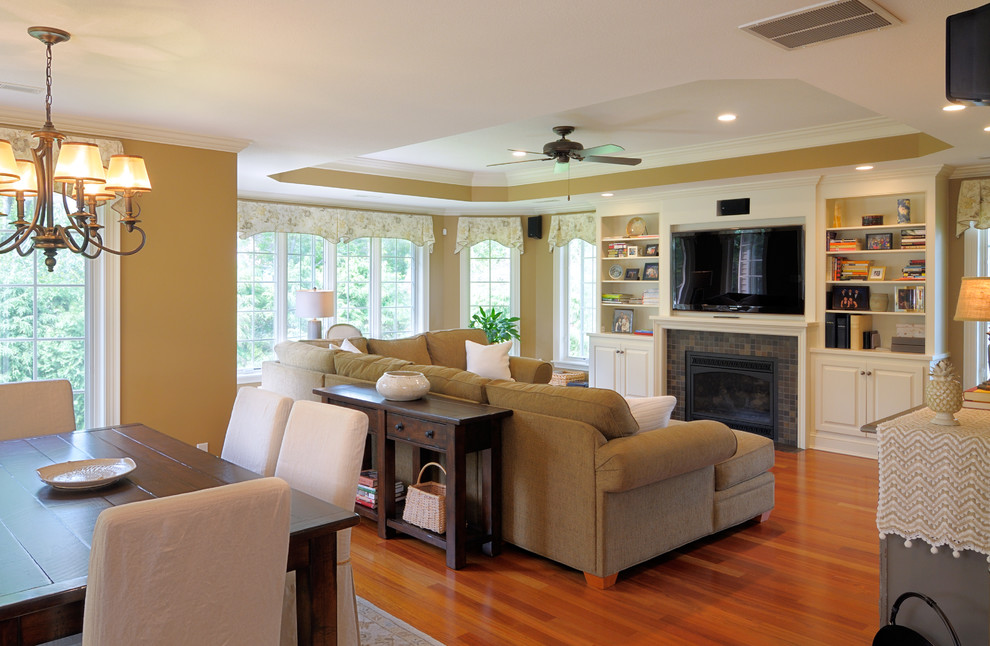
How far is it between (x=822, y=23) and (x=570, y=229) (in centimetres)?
613

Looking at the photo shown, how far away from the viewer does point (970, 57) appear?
1694 millimetres

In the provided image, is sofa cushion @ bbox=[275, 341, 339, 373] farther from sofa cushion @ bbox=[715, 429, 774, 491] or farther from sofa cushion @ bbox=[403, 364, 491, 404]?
sofa cushion @ bbox=[715, 429, 774, 491]

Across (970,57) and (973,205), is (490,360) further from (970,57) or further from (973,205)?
(970,57)

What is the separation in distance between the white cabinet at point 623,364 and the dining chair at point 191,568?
5.91 metres

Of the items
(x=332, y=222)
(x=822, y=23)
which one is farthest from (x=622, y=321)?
(x=822, y=23)

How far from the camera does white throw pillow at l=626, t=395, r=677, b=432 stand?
3.59 metres

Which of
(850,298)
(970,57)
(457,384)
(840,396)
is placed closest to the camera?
(970,57)

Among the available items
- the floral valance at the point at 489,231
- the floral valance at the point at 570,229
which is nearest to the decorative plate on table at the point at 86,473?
the floral valance at the point at 570,229

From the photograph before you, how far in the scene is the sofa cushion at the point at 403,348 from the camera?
6.41m

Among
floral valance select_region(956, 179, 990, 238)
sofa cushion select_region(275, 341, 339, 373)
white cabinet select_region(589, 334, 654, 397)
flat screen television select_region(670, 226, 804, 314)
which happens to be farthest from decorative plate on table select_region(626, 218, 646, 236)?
sofa cushion select_region(275, 341, 339, 373)

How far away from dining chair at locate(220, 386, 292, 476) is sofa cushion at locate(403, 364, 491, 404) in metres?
1.21

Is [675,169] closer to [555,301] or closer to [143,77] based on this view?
[555,301]

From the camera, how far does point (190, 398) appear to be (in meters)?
4.91

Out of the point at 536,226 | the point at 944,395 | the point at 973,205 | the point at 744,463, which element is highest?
the point at 536,226
